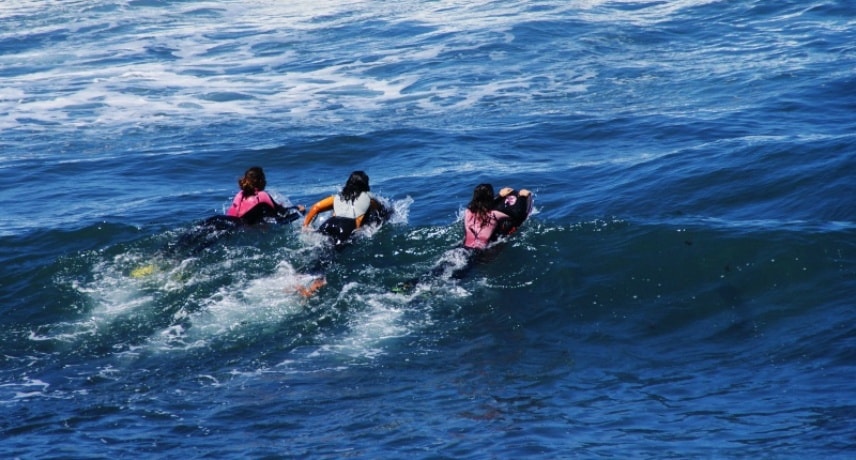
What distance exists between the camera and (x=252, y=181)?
15.0 m

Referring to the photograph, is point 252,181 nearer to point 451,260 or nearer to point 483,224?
point 451,260

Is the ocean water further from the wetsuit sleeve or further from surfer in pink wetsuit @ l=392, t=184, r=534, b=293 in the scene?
the wetsuit sleeve

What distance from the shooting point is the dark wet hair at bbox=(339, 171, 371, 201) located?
1473 cm

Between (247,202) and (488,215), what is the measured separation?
371cm

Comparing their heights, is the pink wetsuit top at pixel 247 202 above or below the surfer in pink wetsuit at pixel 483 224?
above

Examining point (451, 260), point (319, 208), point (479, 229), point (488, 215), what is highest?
point (319, 208)

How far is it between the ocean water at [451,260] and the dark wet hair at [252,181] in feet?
1.98

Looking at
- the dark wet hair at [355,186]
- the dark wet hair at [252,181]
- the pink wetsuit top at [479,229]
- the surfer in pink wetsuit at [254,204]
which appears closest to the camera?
the pink wetsuit top at [479,229]

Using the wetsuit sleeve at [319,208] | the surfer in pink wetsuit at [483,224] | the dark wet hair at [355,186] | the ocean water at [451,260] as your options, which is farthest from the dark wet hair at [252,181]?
the surfer in pink wetsuit at [483,224]

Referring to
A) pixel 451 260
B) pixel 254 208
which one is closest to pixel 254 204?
pixel 254 208

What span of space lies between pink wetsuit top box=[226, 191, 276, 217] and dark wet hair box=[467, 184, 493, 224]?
3.27 m

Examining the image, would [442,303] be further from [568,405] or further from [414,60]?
[414,60]

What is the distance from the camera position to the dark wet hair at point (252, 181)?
49.0ft

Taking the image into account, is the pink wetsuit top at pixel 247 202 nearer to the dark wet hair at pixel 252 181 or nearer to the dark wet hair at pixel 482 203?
the dark wet hair at pixel 252 181
